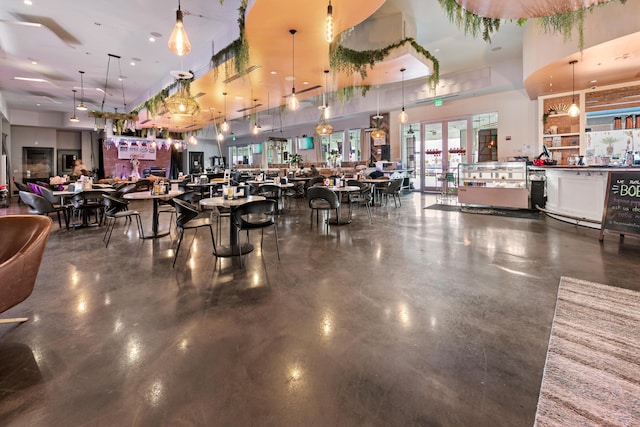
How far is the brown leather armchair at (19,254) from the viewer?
2033 mm

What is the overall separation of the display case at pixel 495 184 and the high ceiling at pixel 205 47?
2.27 meters

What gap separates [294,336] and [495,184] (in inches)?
296

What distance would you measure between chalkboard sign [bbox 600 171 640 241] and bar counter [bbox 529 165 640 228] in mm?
181

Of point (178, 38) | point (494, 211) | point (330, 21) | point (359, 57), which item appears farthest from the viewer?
point (494, 211)

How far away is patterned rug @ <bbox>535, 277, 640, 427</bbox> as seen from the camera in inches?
58.8

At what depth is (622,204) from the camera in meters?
4.43

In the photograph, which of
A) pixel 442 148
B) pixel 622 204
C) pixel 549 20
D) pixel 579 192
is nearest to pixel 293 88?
pixel 549 20

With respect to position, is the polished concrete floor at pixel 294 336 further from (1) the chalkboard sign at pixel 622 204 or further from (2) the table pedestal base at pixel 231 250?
(1) the chalkboard sign at pixel 622 204

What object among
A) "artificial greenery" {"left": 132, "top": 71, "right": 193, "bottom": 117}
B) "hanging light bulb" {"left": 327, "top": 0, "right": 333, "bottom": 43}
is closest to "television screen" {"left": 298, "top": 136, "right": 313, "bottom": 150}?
"artificial greenery" {"left": 132, "top": 71, "right": 193, "bottom": 117}

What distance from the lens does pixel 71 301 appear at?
9.38 ft

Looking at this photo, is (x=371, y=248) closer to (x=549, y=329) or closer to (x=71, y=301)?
(x=549, y=329)

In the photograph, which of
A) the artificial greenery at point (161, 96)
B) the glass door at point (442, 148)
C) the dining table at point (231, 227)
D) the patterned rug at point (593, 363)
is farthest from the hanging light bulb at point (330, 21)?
the glass door at point (442, 148)

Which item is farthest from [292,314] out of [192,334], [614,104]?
[614,104]

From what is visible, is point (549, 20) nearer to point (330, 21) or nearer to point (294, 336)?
point (330, 21)
